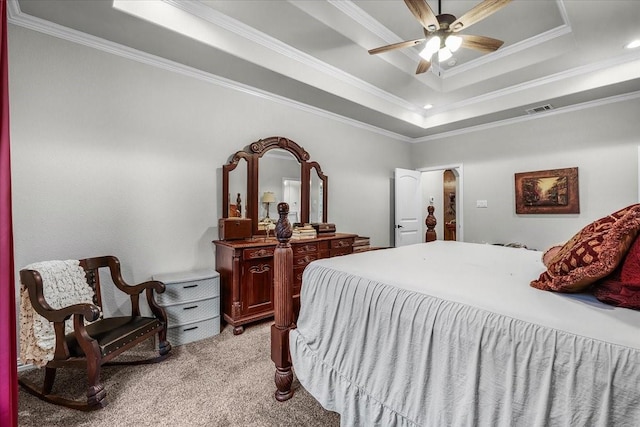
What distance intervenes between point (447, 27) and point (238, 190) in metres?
2.56

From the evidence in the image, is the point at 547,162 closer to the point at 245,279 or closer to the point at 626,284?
the point at 626,284

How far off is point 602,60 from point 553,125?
101 centimetres

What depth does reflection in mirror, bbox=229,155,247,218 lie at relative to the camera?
124 inches

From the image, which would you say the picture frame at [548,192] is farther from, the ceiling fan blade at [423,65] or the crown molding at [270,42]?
the ceiling fan blade at [423,65]

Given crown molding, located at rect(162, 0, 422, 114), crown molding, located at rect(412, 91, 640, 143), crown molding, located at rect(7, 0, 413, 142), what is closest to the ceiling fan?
crown molding, located at rect(162, 0, 422, 114)

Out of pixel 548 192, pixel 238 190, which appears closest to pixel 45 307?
pixel 238 190

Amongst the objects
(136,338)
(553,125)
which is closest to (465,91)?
(553,125)

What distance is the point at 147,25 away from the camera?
2.23 metres

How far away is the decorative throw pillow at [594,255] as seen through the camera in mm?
1006

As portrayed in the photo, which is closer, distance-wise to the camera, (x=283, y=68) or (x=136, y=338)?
(x=136, y=338)

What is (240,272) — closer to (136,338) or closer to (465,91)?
(136,338)

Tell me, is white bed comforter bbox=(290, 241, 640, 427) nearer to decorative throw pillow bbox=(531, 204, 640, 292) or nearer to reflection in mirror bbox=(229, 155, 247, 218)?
decorative throw pillow bbox=(531, 204, 640, 292)

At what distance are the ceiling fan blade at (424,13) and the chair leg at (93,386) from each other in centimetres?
315

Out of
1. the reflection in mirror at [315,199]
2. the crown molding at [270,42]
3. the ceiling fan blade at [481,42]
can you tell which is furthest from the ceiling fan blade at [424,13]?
the reflection in mirror at [315,199]
